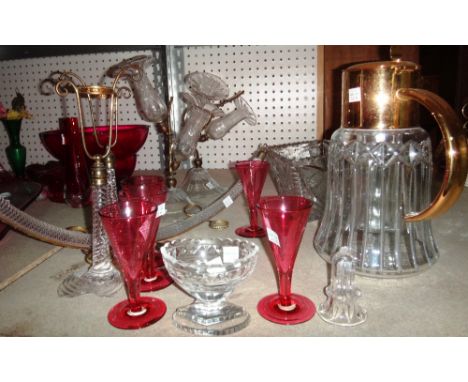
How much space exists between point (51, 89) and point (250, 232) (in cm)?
109

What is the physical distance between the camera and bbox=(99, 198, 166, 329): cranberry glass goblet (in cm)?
49

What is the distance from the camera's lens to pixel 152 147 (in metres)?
1.51

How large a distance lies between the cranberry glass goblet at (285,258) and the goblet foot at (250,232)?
0.25 meters

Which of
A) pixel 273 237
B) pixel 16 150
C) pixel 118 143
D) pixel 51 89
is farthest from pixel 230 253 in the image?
pixel 51 89

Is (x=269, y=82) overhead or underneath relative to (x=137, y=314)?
overhead

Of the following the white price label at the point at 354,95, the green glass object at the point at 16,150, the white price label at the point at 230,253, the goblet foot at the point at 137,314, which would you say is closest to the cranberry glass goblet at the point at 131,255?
the goblet foot at the point at 137,314

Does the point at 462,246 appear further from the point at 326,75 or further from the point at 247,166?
the point at 326,75

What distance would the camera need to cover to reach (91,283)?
0.59m

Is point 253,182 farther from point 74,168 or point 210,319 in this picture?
point 74,168

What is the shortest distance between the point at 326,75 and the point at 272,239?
3.55 ft

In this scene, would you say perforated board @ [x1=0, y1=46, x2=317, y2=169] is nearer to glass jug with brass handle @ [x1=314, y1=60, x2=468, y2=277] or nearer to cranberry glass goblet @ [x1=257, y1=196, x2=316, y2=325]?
glass jug with brass handle @ [x1=314, y1=60, x2=468, y2=277]

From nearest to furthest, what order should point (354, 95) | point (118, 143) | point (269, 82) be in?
point (354, 95), point (118, 143), point (269, 82)

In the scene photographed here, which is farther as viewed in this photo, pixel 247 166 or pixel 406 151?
pixel 247 166
